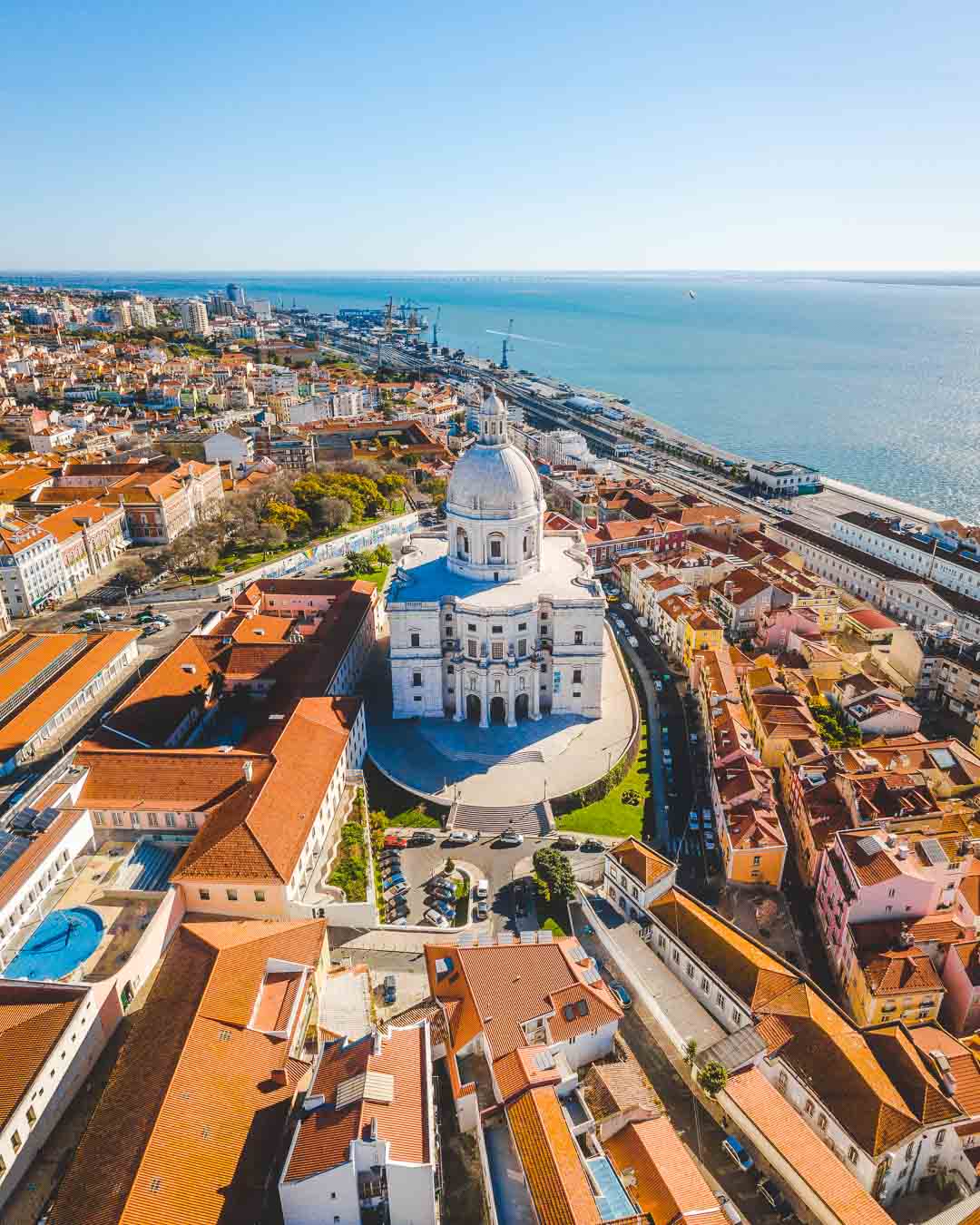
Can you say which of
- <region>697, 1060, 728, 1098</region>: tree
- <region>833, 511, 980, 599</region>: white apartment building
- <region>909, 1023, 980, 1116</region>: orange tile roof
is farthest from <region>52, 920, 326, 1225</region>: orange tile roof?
<region>833, 511, 980, 599</region>: white apartment building

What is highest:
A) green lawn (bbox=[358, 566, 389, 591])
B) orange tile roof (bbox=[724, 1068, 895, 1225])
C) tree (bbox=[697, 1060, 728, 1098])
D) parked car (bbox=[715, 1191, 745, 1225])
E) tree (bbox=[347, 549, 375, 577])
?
parked car (bbox=[715, 1191, 745, 1225])

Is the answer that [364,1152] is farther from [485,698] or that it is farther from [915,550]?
[915,550]

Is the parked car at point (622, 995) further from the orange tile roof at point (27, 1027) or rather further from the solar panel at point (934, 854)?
the orange tile roof at point (27, 1027)

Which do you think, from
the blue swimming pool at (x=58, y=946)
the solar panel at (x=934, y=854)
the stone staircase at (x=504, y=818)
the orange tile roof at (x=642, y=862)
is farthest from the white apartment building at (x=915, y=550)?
the blue swimming pool at (x=58, y=946)

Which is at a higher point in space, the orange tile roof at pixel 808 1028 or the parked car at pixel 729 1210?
the parked car at pixel 729 1210

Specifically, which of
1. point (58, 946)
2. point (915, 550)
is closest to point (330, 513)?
point (58, 946)

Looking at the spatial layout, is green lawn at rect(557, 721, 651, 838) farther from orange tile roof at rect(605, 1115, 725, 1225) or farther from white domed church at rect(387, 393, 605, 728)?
orange tile roof at rect(605, 1115, 725, 1225)
